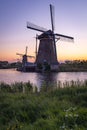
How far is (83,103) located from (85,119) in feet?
7.81

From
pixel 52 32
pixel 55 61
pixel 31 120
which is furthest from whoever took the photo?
pixel 55 61

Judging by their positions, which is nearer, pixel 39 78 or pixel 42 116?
pixel 42 116

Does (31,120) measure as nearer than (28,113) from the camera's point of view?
Yes

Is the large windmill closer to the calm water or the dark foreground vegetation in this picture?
the calm water

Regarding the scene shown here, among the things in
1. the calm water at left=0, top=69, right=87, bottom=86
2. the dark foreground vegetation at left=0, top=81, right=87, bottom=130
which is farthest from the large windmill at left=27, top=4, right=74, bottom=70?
the dark foreground vegetation at left=0, top=81, right=87, bottom=130

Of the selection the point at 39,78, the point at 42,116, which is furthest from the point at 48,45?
the point at 42,116

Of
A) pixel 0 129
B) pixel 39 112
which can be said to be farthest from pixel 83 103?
pixel 0 129

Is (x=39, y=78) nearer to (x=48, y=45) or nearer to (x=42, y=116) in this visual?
(x=48, y=45)

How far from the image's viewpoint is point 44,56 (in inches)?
2598

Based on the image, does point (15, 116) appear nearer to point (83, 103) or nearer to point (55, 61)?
point (83, 103)

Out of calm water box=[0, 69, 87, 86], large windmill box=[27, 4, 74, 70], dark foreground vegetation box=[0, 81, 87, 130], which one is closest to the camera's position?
dark foreground vegetation box=[0, 81, 87, 130]

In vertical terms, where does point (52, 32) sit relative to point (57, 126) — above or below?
above

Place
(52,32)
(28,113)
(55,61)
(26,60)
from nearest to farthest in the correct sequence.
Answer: (28,113) < (52,32) < (55,61) < (26,60)

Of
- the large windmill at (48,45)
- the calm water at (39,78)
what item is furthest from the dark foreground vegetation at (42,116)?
the large windmill at (48,45)
